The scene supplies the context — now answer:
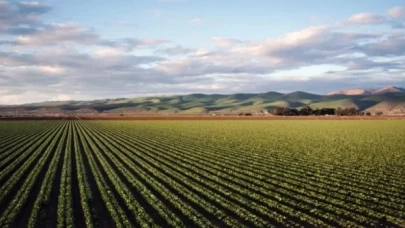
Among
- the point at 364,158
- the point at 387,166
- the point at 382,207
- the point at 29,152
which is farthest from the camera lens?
the point at 29,152

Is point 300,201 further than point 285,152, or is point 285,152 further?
point 285,152

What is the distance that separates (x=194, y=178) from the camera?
2411cm

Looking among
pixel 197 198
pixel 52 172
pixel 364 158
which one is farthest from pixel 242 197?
pixel 364 158

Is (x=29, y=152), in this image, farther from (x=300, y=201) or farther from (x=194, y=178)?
(x=300, y=201)

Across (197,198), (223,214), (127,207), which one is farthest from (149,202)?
(223,214)

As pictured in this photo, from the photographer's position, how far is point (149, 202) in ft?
60.1

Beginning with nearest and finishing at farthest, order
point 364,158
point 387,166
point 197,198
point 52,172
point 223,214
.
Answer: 1. point 223,214
2. point 197,198
3. point 52,172
4. point 387,166
5. point 364,158

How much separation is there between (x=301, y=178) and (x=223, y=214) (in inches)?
375

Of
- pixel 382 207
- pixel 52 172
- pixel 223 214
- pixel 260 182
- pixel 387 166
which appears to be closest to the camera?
pixel 223 214

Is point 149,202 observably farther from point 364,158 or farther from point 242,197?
point 364,158

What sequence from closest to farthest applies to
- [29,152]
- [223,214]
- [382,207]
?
[223,214] < [382,207] < [29,152]

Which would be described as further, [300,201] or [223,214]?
[300,201]

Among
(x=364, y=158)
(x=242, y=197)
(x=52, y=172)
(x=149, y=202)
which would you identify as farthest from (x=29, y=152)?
(x=364, y=158)

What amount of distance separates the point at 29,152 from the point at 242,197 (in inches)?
1013
